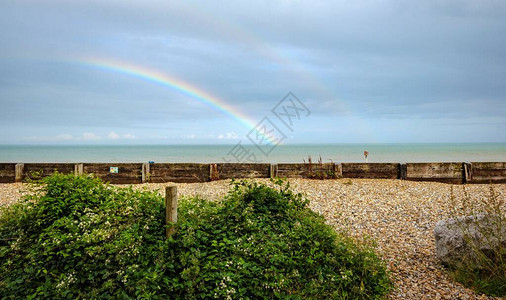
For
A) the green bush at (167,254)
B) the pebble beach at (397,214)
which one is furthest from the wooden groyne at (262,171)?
the green bush at (167,254)

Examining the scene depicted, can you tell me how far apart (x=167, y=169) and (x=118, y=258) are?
26.5ft

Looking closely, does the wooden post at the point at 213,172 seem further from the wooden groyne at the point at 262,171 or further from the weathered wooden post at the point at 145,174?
the weathered wooden post at the point at 145,174

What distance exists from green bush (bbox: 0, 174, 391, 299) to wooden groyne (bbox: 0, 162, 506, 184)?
269 inches

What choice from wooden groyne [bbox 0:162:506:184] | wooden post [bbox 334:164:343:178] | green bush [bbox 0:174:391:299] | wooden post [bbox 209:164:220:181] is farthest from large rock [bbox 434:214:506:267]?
wooden post [bbox 209:164:220:181]

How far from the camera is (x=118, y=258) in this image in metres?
3.80

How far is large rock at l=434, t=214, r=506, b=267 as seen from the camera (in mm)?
4293

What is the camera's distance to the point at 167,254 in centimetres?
396

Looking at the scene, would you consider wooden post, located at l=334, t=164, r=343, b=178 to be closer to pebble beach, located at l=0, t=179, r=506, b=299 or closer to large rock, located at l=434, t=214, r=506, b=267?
pebble beach, located at l=0, t=179, r=506, b=299

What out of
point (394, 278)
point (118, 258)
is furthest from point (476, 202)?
point (118, 258)

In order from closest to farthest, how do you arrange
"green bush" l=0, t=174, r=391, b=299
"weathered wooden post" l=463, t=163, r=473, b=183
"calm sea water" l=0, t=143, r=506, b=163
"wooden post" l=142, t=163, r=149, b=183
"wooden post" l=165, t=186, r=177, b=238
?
"green bush" l=0, t=174, r=391, b=299 < "wooden post" l=165, t=186, r=177, b=238 < "weathered wooden post" l=463, t=163, r=473, b=183 < "wooden post" l=142, t=163, r=149, b=183 < "calm sea water" l=0, t=143, r=506, b=163

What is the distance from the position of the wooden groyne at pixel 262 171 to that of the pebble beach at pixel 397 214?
448 millimetres

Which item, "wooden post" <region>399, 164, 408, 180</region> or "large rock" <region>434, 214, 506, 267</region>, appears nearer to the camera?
"large rock" <region>434, 214, 506, 267</region>

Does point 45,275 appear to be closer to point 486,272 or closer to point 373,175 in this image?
point 486,272

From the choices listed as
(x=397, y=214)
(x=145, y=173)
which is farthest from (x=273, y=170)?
(x=397, y=214)
